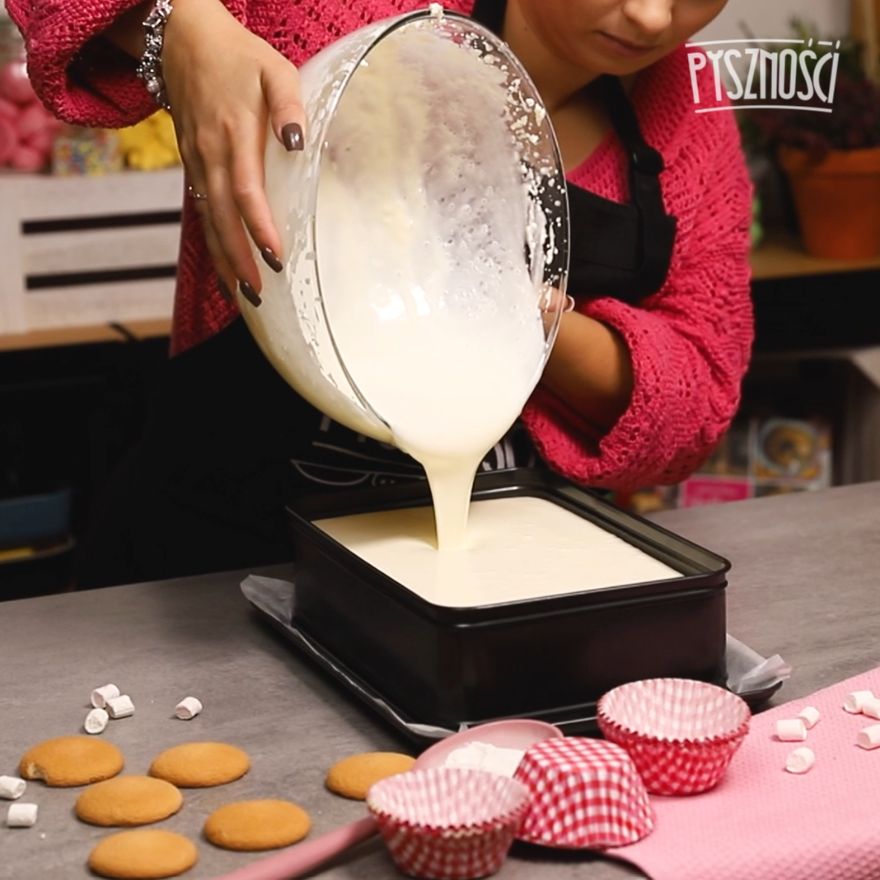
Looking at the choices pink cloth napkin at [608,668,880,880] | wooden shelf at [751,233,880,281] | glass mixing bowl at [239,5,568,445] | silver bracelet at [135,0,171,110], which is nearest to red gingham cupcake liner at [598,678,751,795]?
pink cloth napkin at [608,668,880,880]

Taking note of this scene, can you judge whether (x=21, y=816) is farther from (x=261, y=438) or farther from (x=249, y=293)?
(x=261, y=438)

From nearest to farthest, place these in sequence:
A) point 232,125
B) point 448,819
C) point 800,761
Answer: point 448,819 < point 800,761 < point 232,125

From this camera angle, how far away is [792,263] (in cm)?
281

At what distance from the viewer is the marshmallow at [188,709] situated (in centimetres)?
107

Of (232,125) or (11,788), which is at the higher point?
(232,125)

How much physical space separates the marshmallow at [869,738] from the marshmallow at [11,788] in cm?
52

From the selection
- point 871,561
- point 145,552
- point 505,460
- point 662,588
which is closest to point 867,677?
point 662,588

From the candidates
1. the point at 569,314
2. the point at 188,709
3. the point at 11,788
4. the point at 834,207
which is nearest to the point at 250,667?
the point at 188,709

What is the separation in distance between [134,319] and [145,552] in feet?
3.45

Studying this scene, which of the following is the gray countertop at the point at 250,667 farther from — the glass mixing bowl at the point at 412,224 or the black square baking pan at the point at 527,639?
the glass mixing bowl at the point at 412,224

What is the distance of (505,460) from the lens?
157 cm

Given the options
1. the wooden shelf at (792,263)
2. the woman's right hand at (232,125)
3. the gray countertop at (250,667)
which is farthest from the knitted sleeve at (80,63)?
the wooden shelf at (792,263)

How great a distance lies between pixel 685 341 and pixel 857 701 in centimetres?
53

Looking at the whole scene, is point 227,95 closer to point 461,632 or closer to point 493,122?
point 493,122
